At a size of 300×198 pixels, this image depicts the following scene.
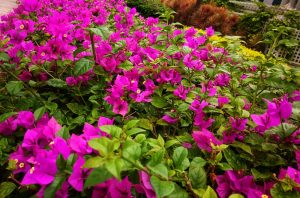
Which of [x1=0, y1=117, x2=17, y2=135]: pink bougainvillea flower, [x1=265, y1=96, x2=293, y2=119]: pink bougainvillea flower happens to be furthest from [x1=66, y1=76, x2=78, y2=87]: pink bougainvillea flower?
[x1=265, y1=96, x2=293, y2=119]: pink bougainvillea flower

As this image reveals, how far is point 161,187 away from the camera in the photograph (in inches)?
28.3

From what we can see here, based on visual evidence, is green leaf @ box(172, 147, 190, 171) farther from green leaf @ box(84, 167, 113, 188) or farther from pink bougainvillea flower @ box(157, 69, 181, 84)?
pink bougainvillea flower @ box(157, 69, 181, 84)

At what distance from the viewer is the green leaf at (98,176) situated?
608 millimetres

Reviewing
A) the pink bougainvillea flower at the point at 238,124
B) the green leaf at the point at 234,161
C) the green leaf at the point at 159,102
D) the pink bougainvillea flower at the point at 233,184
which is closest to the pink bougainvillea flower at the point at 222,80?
the green leaf at the point at 159,102

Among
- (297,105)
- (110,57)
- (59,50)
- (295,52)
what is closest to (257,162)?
(297,105)

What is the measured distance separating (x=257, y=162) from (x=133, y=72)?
0.71 meters

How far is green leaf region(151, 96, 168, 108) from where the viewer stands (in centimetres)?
130

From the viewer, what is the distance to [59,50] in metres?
1.39

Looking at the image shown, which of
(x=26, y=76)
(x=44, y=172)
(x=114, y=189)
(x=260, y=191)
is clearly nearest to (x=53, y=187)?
(x=44, y=172)

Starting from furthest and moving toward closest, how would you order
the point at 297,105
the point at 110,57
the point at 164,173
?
the point at 110,57
the point at 297,105
the point at 164,173

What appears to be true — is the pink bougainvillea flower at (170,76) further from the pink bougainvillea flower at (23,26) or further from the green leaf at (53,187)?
the pink bougainvillea flower at (23,26)

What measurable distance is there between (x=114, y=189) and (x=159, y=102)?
633mm

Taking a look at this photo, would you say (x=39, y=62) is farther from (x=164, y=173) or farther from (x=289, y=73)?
(x=289, y=73)

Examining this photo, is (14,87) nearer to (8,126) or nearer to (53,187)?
(8,126)
